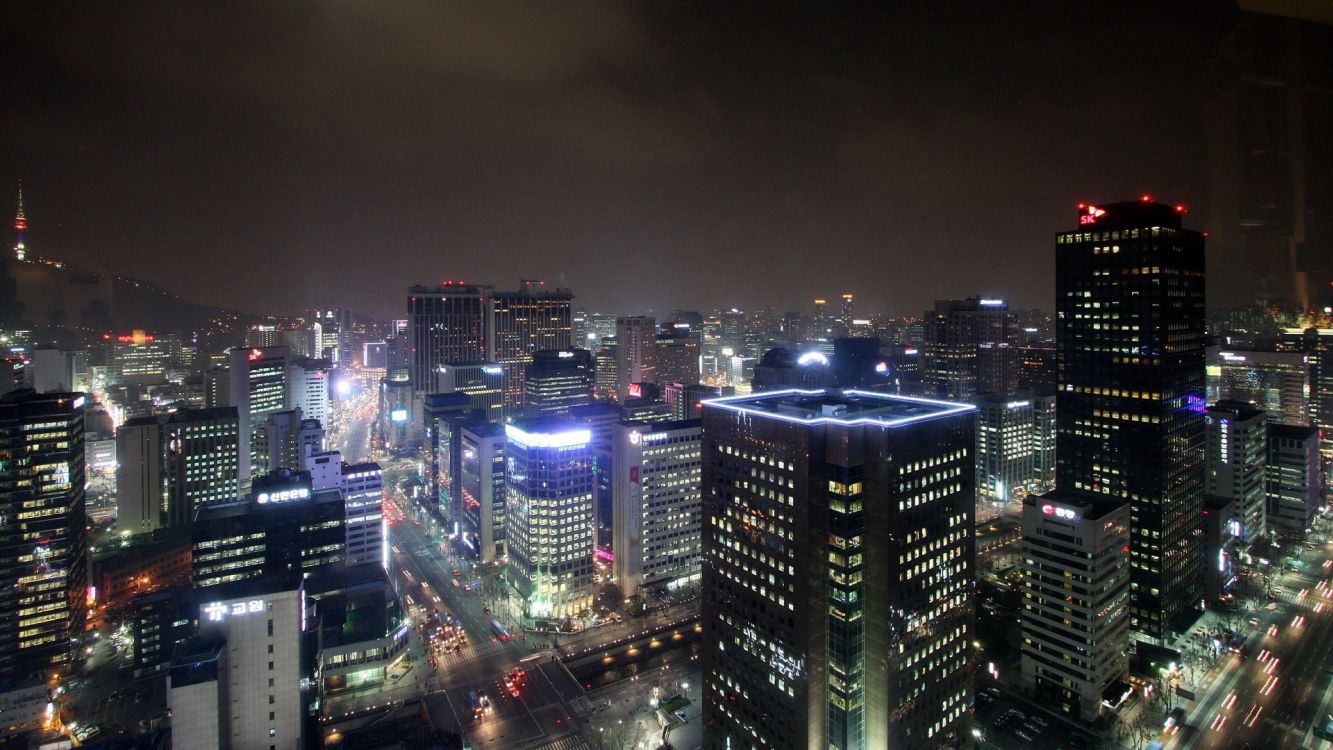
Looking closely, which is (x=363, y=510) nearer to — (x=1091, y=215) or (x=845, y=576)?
(x=845, y=576)

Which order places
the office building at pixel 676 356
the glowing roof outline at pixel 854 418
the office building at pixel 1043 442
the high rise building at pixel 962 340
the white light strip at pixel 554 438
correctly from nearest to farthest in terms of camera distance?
the glowing roof outline at pixel 854 418, the white light strip at pixel 554 438, the office building at pixel 1043 442, the high rise building at pixel 962 340, the office building at pixel 676 356

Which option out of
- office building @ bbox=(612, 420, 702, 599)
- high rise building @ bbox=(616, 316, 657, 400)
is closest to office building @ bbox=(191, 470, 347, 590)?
office building @ bbox=(612, 420, 702, 599)

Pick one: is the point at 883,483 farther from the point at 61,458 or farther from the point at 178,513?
the point at 178,513

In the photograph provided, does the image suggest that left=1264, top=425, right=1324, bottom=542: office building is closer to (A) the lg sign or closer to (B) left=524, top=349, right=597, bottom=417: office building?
(A) the lg sign

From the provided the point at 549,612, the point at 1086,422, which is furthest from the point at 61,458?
the point at 1086,422

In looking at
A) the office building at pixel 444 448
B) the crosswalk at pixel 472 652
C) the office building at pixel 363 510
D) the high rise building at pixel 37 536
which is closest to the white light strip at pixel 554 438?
the crosswalk at pixel 472 652

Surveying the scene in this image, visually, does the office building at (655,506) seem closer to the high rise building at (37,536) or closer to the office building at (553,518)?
the office building at (553,518)
